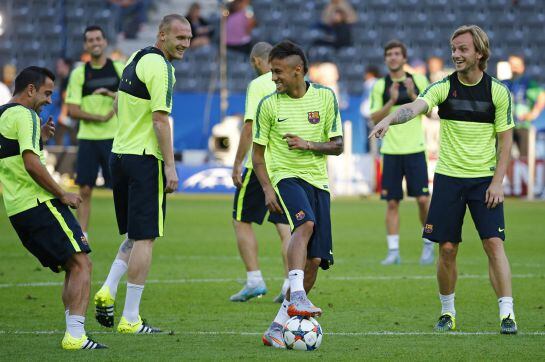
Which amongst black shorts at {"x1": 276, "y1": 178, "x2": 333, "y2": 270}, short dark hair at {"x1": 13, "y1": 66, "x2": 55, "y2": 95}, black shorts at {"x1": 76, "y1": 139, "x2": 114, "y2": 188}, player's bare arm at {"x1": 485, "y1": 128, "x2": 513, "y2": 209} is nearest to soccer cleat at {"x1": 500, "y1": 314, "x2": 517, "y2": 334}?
player's bare arm at {"x1": 485, "y1": 128, "x2": 513, "y2": 209}

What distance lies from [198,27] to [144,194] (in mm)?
21849

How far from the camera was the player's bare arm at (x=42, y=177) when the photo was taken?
275 inches

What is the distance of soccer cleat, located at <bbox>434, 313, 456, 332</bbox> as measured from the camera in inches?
317

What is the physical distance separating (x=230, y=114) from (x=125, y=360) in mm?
19856

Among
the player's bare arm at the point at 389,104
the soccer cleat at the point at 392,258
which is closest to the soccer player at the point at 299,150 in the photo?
the player's bare arm at the point at 389,104

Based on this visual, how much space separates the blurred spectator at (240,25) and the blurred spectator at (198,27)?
2.36 ft

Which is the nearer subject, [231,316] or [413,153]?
[231,316]

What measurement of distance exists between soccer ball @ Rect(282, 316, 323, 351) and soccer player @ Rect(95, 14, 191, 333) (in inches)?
47.3

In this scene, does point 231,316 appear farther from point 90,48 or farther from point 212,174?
point 212,174

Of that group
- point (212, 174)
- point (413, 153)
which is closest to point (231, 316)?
point (413, 153)

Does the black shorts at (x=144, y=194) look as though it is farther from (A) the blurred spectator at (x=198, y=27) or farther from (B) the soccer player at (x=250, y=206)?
(A) the blurred spectator at (x=198, y=27)

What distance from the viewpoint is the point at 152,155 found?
8047 mm

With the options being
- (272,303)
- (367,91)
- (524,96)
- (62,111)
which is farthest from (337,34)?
(272,303)

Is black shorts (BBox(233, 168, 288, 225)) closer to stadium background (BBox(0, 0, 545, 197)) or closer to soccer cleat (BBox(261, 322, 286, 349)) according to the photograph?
soccer cleat (BBox(261, 322, 286, 349))
